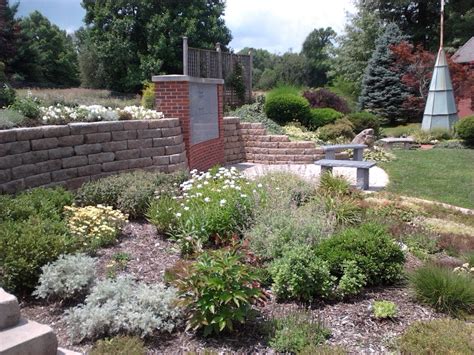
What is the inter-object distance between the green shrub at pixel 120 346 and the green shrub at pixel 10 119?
3.94 meters

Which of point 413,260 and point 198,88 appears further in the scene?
point 198,88

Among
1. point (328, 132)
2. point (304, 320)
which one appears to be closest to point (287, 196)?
point (304, 320)

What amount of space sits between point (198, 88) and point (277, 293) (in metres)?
5.85

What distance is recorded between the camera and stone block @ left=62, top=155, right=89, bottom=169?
6559 millimetres

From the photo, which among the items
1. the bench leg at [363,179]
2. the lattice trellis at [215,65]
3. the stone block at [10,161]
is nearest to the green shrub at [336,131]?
the lattice trellis at [215,65]

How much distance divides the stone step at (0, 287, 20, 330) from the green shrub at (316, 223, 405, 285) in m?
2.46

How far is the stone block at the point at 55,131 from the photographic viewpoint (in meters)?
6.30

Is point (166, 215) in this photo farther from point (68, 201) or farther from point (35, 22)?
point (35, 22)

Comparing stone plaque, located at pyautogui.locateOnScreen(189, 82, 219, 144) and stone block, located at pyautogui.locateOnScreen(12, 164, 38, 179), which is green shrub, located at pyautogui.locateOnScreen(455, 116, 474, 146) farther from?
stone block, located at pyautogui.locateOnScreen(12, 164, 38, 179)

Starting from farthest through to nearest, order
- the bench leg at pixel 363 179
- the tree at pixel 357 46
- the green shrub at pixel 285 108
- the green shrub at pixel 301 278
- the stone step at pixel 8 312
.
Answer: the tree at pixel 357 46 < the green shrub at pixel 285 108 < the bench leg at pixel 363 179 < the green shrub at pixel 301 278 < the stone step at pixel 8 312

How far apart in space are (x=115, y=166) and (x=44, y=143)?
121 cm

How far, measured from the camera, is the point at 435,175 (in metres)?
10.0

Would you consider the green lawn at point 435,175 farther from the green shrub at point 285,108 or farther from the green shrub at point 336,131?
the green shrub at point 285,108

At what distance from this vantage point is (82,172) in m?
6.78
